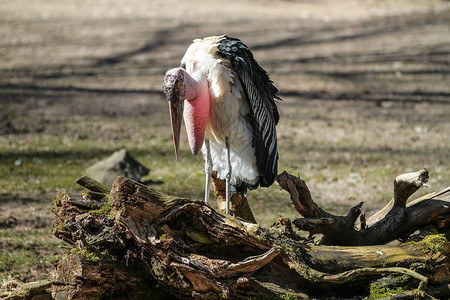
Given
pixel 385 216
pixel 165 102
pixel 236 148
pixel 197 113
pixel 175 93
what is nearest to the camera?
pixel 175 93

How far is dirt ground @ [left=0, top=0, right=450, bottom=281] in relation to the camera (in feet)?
19.9

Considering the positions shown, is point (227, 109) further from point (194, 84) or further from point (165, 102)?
point (165, 102)

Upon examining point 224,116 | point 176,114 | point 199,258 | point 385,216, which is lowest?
A: point 385,216

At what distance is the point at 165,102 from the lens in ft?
30.7

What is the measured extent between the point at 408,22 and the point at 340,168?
338 inches

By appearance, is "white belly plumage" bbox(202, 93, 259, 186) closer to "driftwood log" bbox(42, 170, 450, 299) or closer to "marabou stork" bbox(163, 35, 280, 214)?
"marabou stork" bbox(163, 35, 280, 214)

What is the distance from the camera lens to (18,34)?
13250 millimetres

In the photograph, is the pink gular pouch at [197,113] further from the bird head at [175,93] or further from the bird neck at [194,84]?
the bird head at [175,93]

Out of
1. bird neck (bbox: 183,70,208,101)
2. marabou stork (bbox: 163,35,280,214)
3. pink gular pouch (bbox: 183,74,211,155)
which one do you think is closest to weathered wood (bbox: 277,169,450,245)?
marabou stork (bbox: 163,35,280,214)

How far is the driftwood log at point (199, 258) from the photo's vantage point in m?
3.02

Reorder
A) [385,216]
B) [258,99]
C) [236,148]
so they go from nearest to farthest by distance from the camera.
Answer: [385,216] → [258,99] → [236,148]

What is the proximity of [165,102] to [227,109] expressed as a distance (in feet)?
18.1

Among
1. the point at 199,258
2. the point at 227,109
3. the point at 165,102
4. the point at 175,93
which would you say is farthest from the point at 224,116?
the point at 165,102

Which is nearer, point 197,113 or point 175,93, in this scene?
point 175,93
